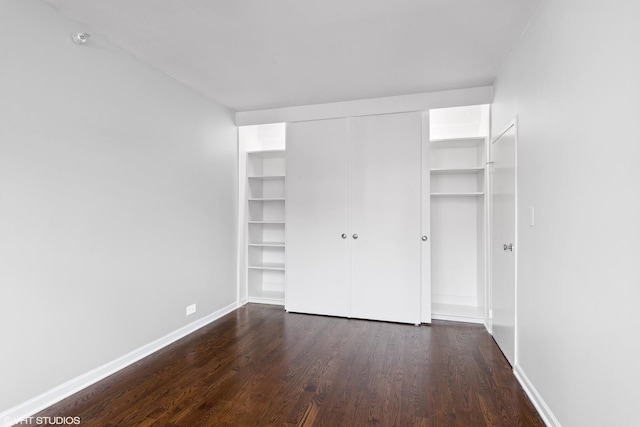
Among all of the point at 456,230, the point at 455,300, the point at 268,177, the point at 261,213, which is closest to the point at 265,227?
the point at 261,213

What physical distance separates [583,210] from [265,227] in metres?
3.96

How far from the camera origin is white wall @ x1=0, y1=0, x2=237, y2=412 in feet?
6.52

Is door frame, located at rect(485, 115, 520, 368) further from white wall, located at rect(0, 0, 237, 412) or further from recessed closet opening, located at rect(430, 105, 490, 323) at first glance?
white wall, located at rect(0, 0, 237, 412)

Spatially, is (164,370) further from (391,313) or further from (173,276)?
(391,313)

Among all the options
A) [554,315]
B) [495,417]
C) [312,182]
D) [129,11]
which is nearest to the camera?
[554,315]

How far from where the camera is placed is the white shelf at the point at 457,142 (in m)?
3.78

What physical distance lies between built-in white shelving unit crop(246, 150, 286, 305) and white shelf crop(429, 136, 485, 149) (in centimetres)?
205

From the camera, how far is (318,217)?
4133 mm

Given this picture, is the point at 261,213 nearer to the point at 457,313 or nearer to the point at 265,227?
the point at 265,227

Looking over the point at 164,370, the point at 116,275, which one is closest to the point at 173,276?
the point at 116,275

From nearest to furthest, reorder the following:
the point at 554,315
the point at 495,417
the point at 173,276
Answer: the point at 554,315 < the point at 495,417 < the point at 173,276

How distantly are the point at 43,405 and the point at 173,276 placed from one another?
53.7 inches

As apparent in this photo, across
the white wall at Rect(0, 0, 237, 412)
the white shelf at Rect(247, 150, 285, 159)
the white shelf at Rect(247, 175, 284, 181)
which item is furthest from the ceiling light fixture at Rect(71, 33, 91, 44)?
the white shelf at Rect(247, 175, 284, 181)

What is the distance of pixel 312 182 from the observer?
4.15 meters
